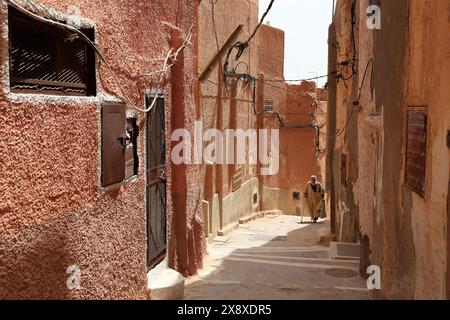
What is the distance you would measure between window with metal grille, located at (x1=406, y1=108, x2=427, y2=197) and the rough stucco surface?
2.92m

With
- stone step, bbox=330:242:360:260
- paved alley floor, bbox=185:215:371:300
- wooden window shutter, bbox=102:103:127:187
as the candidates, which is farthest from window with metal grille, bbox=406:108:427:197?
stone step, bbox=330:242:360:260

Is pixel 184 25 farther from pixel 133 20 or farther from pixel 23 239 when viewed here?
pixel 23 239

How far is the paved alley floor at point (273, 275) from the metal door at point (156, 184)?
2.67 feet

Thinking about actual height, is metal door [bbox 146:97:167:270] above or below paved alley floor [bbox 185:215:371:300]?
above

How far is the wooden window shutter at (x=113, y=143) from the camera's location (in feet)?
14.8

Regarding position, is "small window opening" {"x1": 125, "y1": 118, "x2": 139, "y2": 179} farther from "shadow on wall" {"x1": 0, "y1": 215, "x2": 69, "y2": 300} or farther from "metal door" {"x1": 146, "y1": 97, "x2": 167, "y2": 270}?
"shadow on wall" {"x1": 0, "y1": 215, "x2": 69, "y2": 300}

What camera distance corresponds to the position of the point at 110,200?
15.5ft

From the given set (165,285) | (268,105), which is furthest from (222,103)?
(165,285)

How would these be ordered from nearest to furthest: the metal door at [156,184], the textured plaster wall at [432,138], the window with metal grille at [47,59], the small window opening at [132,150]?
the window with metal grille at [47,59]
the textured plaster wall at [432,138]
the small window opening at [132,150]
the metal door at [156,184]

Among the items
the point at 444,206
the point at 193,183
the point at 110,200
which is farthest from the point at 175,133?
the point at 444,206

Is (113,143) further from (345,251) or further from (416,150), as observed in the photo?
(345,251)

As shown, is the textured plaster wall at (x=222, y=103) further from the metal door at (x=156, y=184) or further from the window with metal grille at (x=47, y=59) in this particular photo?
the window with metal grille at (x=47, y=59)

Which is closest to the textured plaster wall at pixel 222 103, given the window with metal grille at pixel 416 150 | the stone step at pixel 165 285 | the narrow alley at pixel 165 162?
the narrow alley at pixel 165 162

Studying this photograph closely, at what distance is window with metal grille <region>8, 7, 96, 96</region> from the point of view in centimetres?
332
